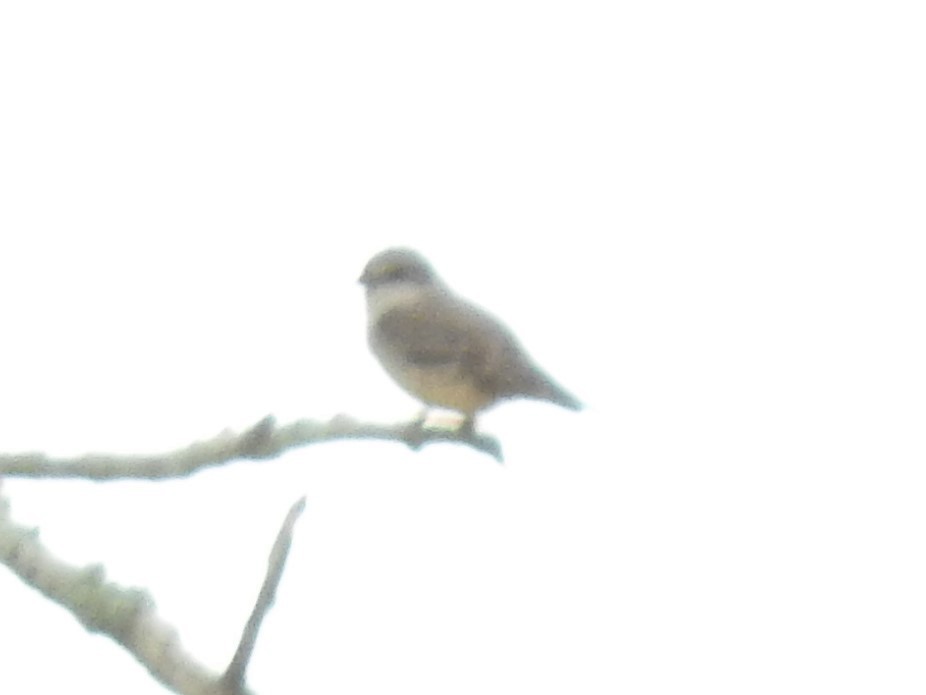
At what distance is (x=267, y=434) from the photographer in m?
4.11

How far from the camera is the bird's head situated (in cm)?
731

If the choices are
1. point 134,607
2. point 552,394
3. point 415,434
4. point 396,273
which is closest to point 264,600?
point 134,607

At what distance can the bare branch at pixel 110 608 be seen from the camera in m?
3.58

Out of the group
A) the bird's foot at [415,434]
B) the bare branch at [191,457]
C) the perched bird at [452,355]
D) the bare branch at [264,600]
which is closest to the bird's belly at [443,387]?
the perched bird at [452,355]

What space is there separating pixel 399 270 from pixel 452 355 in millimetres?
1037

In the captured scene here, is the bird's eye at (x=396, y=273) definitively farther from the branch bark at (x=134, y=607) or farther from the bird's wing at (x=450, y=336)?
the branch bark at (x=134, y=607)

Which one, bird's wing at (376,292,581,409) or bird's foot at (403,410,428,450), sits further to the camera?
bird's wing at (376,292,581,409)

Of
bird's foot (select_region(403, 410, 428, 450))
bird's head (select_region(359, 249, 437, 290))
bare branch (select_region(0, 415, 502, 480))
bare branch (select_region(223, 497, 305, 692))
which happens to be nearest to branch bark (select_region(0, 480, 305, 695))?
bare branch (select_region(223, 497, 305, 692))

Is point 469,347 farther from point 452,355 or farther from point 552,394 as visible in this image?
point 552,394

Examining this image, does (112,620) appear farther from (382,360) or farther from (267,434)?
(382,360)

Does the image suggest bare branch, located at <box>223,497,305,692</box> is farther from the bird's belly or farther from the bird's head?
the bird's head

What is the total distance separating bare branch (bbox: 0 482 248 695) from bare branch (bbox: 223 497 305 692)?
0.03m

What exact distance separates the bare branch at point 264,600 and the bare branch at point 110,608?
0.03 meters

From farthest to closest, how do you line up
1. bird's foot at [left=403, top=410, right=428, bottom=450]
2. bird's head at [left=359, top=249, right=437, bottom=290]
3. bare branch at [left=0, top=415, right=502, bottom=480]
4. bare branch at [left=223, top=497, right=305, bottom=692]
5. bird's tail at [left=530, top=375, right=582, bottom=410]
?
bird's head at [left=359, top=249, right=437, bottom=290], bird's tail at [left=530, top=375, right=582, bottom=410], bird's foot at [left=403, top=410, right=428, bottom=450], bare branch at [left=0, top=415, right=502, bottom=480], bare branch at [left=223, top=497, right=305, bottom=692]
